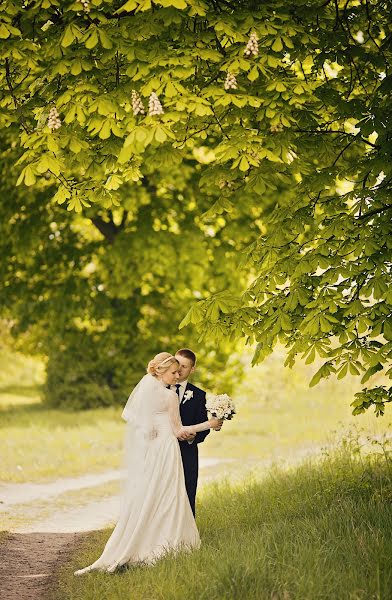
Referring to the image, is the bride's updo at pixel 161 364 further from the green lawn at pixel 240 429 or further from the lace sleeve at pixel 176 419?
the green lawn at pixel 240 429

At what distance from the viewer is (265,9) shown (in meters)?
6.88

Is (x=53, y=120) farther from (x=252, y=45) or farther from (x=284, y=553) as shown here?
(x=284, y=553)

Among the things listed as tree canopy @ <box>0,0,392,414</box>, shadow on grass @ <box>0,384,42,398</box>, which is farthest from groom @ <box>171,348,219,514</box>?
shadow on grass @ <box>0,384,42,398</box>

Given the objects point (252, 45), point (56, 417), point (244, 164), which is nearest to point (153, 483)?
point (244, 164)

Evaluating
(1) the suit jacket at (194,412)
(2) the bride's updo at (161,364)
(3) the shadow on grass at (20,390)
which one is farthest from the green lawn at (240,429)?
(3) the shadow on grass at (20,390)

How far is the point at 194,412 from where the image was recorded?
313 inches

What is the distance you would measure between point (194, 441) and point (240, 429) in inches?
381

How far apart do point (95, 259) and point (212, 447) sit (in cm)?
498

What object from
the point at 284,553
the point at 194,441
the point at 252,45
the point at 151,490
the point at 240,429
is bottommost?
the point at 284,553

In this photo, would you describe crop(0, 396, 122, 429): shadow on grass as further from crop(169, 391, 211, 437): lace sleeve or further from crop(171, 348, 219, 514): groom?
crop(169, 391, 211, 437): lace sleeve

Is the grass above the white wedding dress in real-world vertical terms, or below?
below

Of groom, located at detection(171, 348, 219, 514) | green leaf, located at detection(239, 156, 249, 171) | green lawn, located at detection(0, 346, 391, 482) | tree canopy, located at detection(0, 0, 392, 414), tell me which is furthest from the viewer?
green lawn, located at detection(0, 346, 391, 482)

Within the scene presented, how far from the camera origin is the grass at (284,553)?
18.3ft

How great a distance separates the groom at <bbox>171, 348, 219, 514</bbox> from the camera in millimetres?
7742
